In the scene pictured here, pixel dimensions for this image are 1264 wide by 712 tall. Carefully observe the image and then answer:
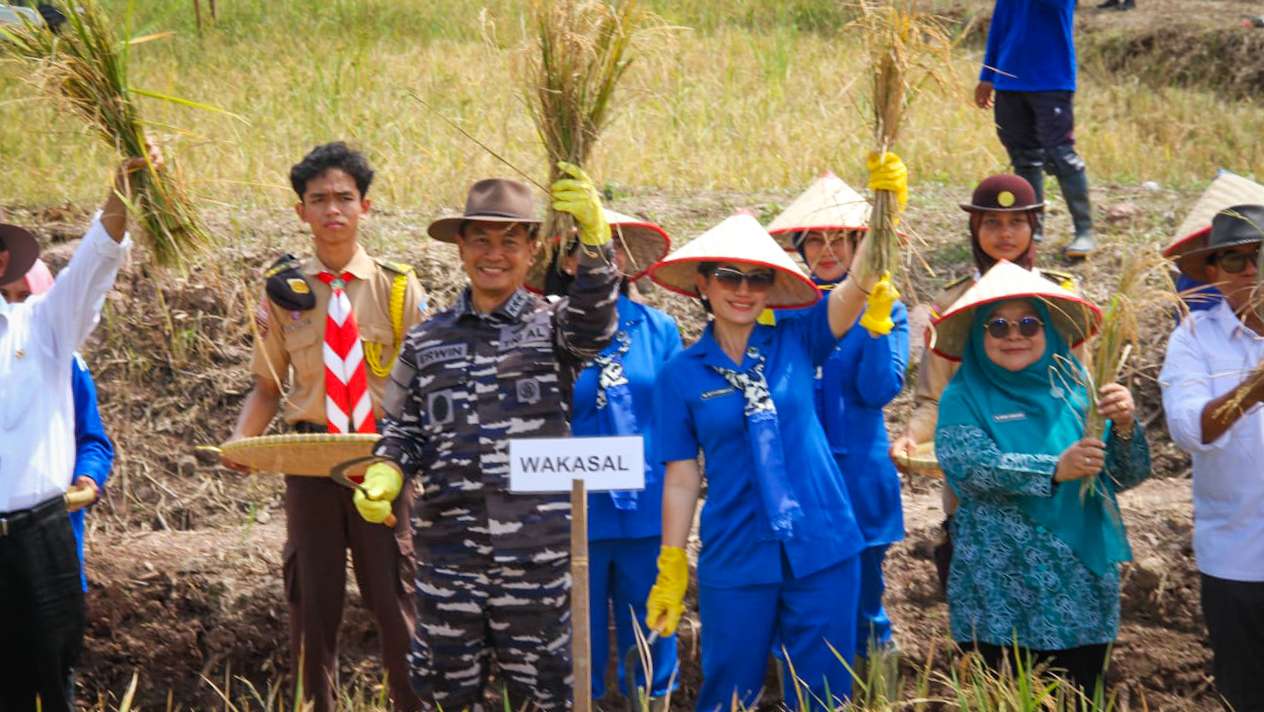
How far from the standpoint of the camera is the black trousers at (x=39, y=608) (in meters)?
4.19

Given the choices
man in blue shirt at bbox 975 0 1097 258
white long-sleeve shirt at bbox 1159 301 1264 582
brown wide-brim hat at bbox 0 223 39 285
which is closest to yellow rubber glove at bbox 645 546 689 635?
white long-sleeve shirt at bbox 1159 301 1264 582

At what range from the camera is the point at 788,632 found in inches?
164

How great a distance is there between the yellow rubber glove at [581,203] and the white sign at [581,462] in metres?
0.54

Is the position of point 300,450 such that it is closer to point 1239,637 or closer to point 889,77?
point 889,77

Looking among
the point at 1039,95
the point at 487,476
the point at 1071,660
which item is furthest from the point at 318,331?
the point at 1039,95

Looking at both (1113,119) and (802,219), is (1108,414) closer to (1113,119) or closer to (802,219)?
(802,219)

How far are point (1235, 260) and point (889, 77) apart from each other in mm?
1129

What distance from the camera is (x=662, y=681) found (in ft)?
15.1

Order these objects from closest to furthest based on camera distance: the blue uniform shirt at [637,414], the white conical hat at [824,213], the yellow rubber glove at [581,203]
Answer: the yellow rubber glove at [581,203] → the blue uniform shirt at [637,414] → the white conical hat at [824,213]

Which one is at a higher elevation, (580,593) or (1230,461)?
(1230,461)

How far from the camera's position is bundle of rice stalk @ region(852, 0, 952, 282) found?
12.6 feet

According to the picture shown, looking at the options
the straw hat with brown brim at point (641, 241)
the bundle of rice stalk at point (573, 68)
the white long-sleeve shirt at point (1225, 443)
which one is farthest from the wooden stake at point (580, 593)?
the white long-sleeve shirt at point (1225, 443)

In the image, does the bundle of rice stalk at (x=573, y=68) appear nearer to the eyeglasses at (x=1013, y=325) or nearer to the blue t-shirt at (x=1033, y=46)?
the eyeglasses at (x=1013, y=325)

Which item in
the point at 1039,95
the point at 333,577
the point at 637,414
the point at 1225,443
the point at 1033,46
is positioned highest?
the point at 1033,46
